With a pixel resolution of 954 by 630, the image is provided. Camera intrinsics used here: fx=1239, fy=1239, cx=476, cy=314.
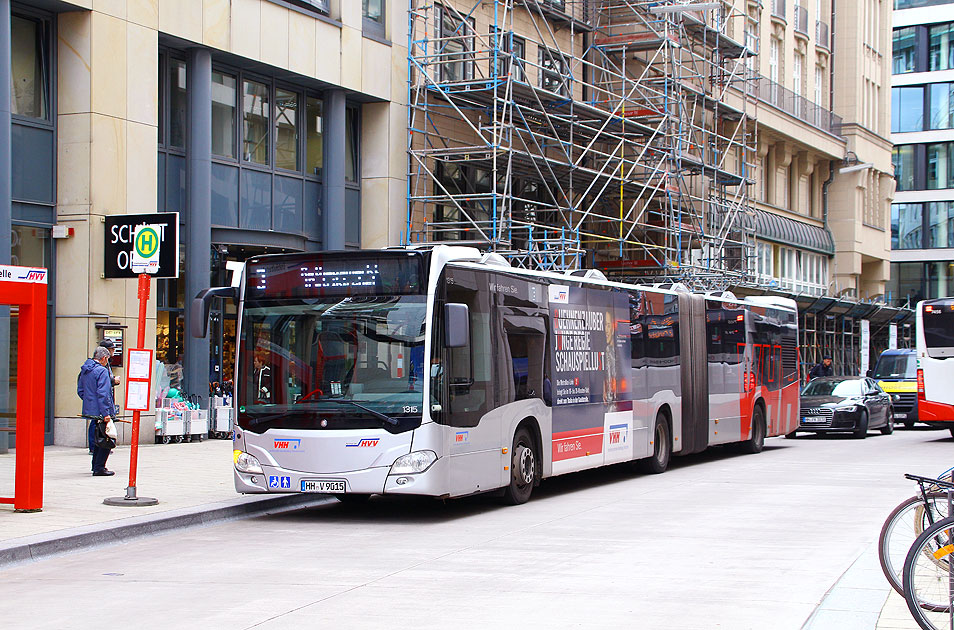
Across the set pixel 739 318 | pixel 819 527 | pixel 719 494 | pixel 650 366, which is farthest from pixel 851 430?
pixel 819 527

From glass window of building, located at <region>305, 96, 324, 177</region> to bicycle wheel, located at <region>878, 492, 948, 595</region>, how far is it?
65.8 ft

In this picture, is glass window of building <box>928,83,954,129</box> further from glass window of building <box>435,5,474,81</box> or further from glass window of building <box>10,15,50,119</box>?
glass window of building <box>10,15,50,119</box>

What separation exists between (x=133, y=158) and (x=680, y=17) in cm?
2044

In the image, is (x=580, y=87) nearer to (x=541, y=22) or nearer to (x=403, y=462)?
(x=541, y=22)

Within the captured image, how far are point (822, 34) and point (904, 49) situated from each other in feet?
74.8

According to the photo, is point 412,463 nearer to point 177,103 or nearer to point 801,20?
point 177,103

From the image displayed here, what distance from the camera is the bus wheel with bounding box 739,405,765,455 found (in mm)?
23530

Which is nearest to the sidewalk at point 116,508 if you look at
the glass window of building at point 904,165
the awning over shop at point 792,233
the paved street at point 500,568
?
the paved street at point 500,568

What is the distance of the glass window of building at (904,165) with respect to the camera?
7400 cm

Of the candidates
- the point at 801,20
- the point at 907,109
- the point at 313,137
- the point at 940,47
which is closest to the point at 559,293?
the point at 313,137

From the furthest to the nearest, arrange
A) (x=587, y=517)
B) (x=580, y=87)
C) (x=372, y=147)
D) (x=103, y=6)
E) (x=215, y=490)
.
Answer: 1. (x=580, y=87)
2. (x=372, y=147)
3. (x=103, y=6)
4. (x=215, y=490)
5. (x=587, y=517)

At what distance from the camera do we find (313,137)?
1037 inches

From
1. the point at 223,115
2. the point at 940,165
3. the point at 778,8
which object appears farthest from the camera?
the point at 940,165

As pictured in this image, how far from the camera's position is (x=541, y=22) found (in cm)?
3266
